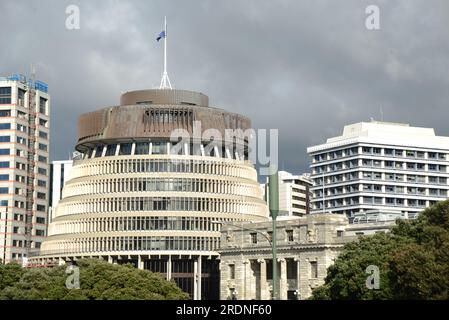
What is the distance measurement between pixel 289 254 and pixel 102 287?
4448 cm

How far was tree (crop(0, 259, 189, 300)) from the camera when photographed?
93.0 meters

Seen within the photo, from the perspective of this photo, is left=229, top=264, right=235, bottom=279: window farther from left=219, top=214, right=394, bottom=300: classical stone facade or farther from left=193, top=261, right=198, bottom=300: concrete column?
left=193, top=261, right=198, bottom=300: concrete column

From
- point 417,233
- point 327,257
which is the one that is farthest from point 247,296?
point 417,233

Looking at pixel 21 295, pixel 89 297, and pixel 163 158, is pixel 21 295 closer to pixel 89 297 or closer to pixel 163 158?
pixel 89 297

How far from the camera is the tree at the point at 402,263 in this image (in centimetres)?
6900

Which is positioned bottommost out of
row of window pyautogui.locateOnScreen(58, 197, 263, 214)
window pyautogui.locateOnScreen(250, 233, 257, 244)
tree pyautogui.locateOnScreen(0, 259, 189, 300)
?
tree pyautogui.locateOnScreen(0, 259, 189, 300)

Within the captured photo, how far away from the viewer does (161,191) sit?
571 feet

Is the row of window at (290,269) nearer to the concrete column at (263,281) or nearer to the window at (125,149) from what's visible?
the concrete column at (263,281)

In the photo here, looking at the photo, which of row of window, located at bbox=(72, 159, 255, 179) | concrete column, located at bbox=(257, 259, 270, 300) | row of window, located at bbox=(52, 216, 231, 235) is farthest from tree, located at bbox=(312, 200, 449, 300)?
row of window, located at bbox=(72, 159, 255, 179)

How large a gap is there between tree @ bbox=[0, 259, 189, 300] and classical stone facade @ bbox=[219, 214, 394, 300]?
89.4 ft

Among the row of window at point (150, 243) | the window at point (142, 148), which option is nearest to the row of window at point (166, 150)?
the window at point (142, 148)

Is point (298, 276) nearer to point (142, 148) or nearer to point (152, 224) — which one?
point (152, 224)

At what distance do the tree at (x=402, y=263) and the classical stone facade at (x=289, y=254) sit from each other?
20.2 m
